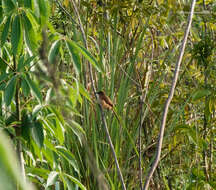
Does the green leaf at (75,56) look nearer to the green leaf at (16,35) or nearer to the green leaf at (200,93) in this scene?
the green leaf at (16,35)

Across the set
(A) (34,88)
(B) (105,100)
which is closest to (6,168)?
(A) (34,88)

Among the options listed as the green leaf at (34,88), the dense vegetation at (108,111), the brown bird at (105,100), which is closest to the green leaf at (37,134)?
the dense vegetation at (108,111)

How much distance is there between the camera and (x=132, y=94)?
8.06ft

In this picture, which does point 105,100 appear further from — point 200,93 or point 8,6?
point 8,6

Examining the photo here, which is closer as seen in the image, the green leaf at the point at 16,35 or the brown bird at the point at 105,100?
the green leaf at the point at 16,35

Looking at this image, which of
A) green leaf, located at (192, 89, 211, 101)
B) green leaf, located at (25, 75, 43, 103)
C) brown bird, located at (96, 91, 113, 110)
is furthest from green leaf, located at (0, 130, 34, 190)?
green leaf, located at (192, 89, 211, 101)

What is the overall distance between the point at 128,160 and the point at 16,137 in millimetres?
1146

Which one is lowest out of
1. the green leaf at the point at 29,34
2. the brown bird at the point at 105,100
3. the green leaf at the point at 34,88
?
the brown bird at the point at 105,100

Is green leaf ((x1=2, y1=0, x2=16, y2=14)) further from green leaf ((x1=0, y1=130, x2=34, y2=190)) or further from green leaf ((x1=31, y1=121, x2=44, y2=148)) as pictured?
green leaf ((x1=0, y1=130, x2=34, y2=190))

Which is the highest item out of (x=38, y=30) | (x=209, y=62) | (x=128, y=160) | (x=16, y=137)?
(x=38, y=30)

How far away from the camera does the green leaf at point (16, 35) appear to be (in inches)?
42.0

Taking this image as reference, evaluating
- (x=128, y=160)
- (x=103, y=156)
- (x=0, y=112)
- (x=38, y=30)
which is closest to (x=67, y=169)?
(x=103, y=156)

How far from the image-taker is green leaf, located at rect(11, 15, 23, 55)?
1.07 metres

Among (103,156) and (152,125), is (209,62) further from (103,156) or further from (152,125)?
(103,156)
